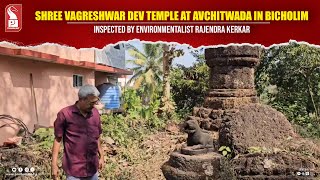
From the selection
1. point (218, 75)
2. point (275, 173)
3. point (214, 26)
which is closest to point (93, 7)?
point (214, 26)

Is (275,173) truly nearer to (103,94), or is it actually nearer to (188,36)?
(188,36)

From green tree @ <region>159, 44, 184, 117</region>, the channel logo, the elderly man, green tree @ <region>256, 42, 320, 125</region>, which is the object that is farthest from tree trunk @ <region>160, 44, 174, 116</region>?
the channel logo

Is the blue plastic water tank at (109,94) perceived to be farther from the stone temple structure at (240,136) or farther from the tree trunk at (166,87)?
the stone temple structure at (240,136)

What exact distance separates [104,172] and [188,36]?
1548 millimetres

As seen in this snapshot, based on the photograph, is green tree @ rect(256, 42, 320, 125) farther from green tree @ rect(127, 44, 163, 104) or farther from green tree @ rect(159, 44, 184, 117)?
green tree @ rect(127, 44, 163, 104)

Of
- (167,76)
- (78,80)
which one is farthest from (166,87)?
(78,80)

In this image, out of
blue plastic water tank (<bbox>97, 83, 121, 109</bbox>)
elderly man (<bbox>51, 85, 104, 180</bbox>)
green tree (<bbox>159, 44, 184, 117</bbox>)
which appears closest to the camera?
elderly man (<bbox>51, 85, 104, 180</bbox>)

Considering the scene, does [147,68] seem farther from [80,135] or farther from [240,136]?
[80,135]

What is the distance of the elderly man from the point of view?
277 cm

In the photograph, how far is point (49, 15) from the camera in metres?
3.50

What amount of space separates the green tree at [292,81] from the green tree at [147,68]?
116 cm

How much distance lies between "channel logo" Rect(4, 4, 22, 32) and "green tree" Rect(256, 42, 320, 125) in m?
2.42

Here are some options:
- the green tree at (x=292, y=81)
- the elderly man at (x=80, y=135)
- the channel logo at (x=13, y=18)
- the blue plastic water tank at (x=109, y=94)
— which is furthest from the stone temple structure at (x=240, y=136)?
the channel logo at (x=13, y=18)

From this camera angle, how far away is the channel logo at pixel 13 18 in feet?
11.5
